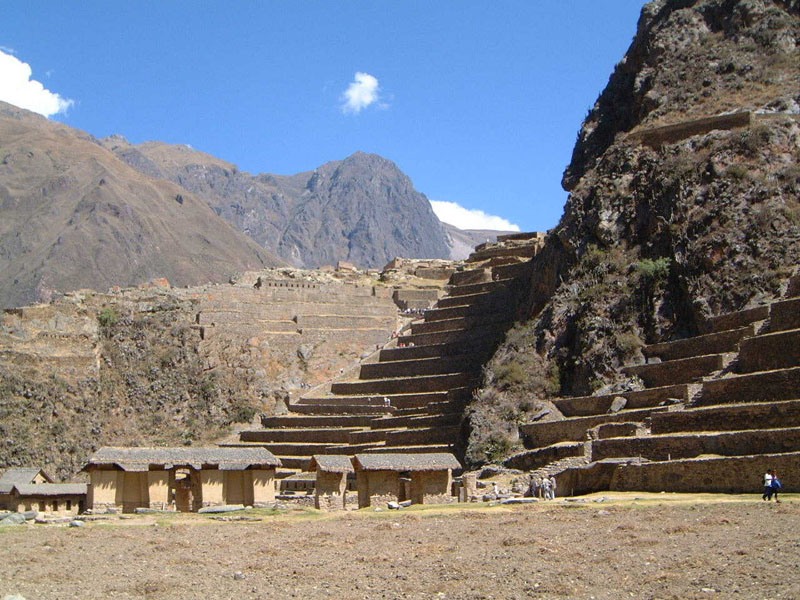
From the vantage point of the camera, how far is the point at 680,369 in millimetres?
42219

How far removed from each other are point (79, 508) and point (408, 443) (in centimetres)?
1577

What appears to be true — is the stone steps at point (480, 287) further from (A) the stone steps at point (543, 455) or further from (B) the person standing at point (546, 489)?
(B) the person standing at point (546, 489)

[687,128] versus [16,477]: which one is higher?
[687,128]

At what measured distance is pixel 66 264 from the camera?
124 m

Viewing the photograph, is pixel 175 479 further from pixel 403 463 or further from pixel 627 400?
pixel 627 400

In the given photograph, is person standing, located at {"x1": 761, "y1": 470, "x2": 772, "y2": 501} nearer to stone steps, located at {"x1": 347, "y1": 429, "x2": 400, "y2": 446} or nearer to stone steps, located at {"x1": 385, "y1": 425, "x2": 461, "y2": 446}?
stone steps, located at {"x1": 385, "y1": 425, "x2": 461, "y2": 446}

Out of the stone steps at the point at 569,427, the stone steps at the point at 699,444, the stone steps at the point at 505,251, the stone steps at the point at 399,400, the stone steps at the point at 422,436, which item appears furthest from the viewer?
the stone steps at the point at 505,251

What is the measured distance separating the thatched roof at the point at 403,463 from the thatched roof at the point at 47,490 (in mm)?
14293

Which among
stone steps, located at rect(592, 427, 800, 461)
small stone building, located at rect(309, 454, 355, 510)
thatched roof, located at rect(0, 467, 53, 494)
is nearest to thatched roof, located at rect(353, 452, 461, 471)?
small stone building, located at rect(309, 454, 355, 510)

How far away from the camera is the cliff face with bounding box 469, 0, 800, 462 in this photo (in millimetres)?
48062

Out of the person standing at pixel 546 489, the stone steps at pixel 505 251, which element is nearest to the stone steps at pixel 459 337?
the stone steps at pixel 505 251

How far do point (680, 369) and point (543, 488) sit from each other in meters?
8.44

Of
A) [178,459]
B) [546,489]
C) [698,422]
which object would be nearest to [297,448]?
[178,459]

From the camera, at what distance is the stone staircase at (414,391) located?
56.2m
